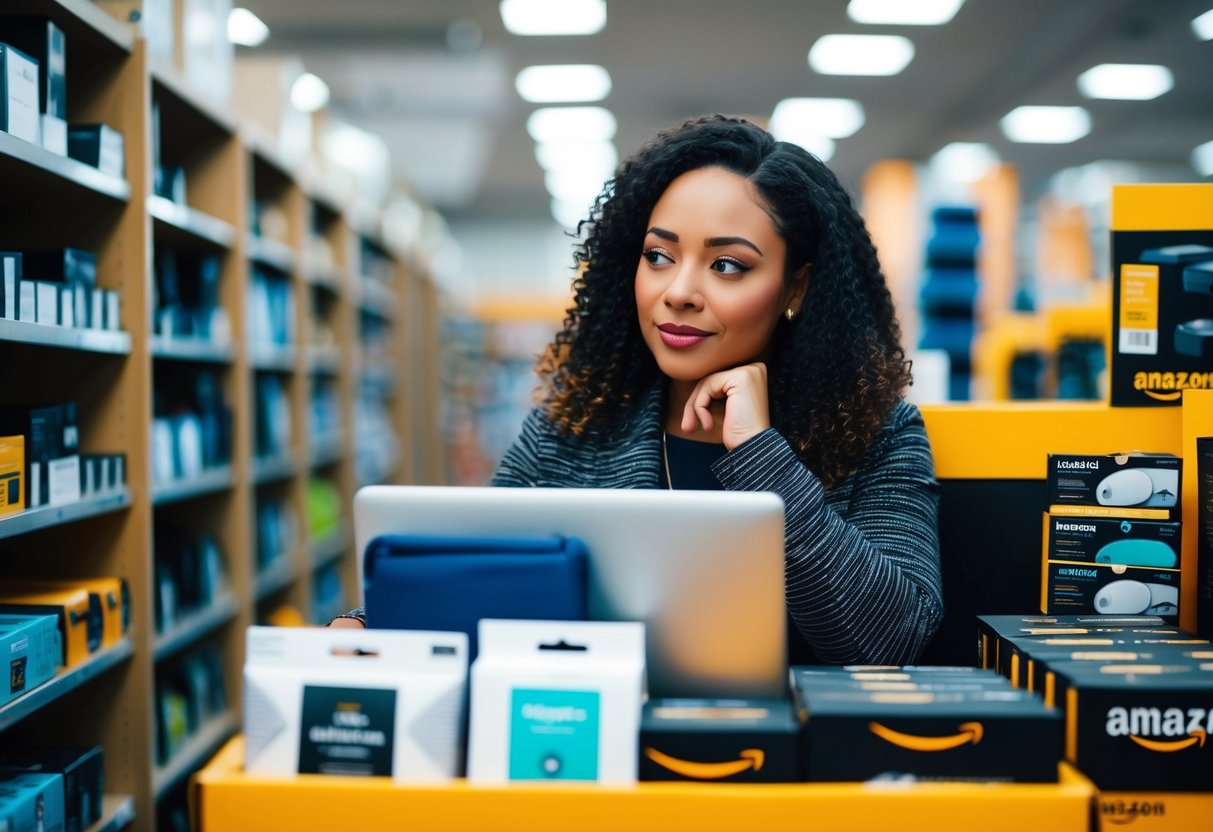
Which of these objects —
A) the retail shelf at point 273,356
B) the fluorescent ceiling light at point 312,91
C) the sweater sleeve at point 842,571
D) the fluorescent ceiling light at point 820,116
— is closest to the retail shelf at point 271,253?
the retail shelf at point 273,356

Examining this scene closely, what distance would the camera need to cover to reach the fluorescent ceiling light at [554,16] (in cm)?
649

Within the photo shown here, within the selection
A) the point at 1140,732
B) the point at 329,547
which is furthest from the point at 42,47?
the point at 329,547

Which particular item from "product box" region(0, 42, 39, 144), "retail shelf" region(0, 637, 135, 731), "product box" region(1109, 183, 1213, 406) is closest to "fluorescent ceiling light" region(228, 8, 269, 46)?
"product box" region(0, 42, 39, 144)

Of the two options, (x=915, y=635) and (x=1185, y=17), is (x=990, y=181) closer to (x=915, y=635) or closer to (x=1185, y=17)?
(x=1185, y=17)

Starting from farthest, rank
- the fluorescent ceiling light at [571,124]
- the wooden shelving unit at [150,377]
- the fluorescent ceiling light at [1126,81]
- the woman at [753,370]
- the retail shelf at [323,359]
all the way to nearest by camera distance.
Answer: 1. the fluorescent ceiling light at [571,124]
2. the fluorescent ceiling light at [1126,81]
3. the retail shelf at [323,359]
4. the wooden shelving unit at [150,377]
5. the woman at [753,370]

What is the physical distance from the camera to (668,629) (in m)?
1.16

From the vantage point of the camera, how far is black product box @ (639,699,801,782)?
3.34 feet

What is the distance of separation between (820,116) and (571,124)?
236 cm

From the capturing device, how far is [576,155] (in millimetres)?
11117

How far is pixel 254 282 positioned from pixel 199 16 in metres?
1.13

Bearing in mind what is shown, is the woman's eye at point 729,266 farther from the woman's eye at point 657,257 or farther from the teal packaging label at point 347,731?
the teal packaging label at point 347,731

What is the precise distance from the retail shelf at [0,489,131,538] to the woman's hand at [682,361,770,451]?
133 cm

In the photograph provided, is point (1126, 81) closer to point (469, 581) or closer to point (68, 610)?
point (68, 610)

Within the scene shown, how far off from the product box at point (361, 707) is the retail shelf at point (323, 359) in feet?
12.2
